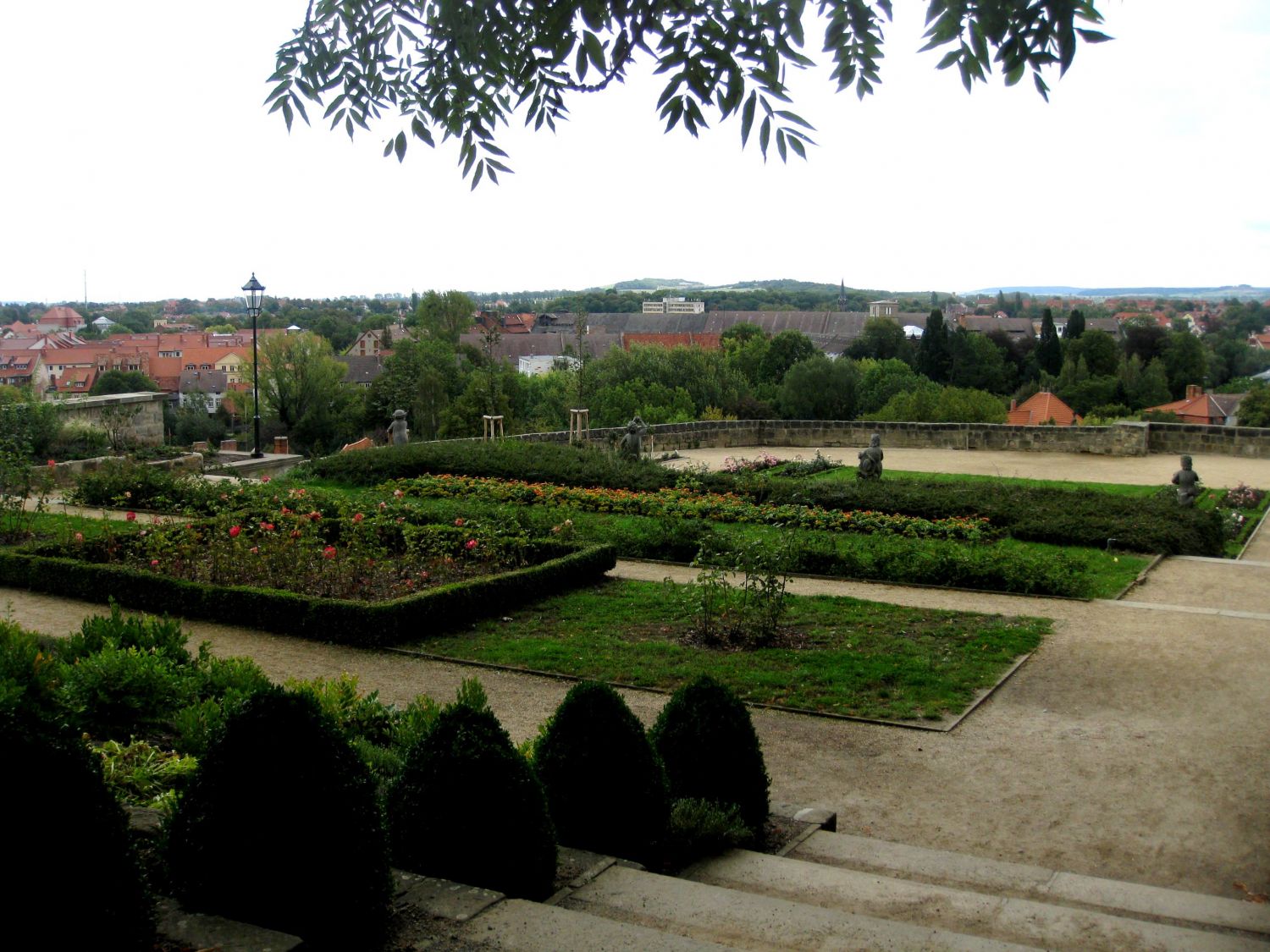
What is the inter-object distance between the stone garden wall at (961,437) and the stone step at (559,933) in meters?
20.4

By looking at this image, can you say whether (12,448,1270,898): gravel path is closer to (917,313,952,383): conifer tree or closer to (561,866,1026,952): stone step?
(561,866,1026,952): stone step

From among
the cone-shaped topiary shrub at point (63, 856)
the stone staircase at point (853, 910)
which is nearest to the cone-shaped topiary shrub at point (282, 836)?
the stone staircase at point (853, 910)

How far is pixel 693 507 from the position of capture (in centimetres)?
1555

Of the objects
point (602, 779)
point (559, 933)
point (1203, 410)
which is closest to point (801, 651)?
point (602, 779)

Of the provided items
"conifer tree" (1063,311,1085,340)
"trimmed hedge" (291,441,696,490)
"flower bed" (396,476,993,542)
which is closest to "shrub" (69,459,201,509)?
"trimmed hedge" (291,441,696,490)

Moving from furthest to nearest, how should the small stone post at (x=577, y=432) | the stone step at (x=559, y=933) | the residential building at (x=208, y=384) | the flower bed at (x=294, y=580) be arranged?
the residential building at (x=208, y=384)
the small stone post at (x=577, y=432)
the flower bed at (x=294, y=580)
the stone step at (x=559, y=933)

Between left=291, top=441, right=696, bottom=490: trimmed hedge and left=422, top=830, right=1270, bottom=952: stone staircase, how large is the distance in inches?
498

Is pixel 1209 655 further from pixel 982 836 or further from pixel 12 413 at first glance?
pixel 12 413

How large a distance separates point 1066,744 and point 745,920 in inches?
165

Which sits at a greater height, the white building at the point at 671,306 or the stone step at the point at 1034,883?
the white building at the point at 671,306

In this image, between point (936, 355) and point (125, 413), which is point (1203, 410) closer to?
point (936, 355)

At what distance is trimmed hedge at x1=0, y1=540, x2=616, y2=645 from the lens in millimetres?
9016

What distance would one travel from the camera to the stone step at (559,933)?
2852 mm

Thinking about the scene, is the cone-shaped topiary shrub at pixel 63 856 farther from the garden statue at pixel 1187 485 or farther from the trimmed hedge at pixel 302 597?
the garden statue at pixel 1187 485
